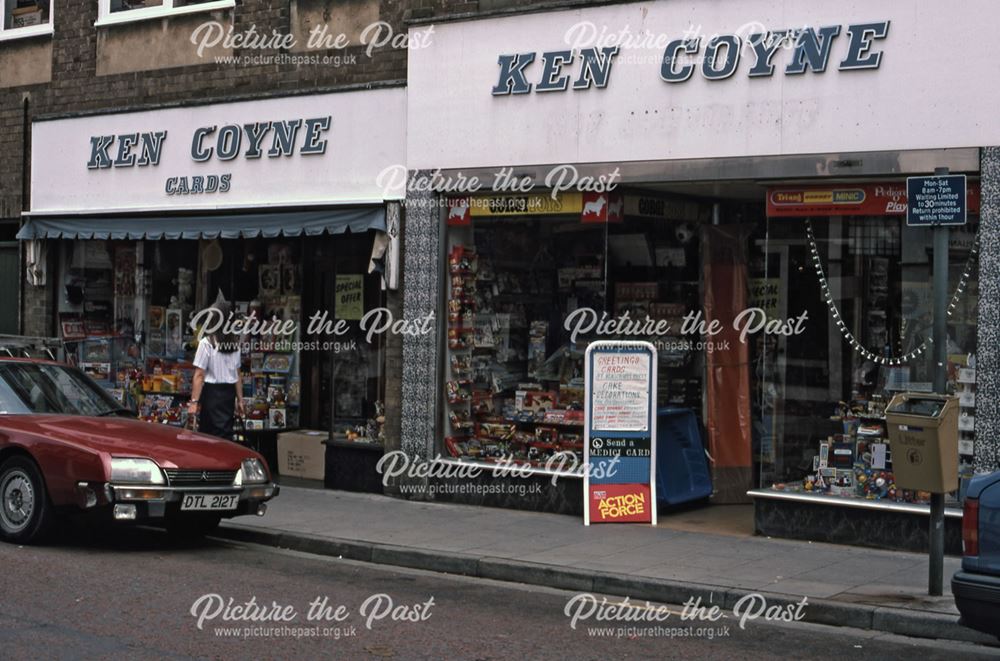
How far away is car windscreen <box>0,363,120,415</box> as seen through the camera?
436 inches

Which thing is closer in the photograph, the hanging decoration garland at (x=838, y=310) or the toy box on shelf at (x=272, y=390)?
the hanging decoration garland at (x=838, y=310)

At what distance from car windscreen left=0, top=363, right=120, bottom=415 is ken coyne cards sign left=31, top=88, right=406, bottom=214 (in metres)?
3.74

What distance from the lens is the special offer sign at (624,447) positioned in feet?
39.4

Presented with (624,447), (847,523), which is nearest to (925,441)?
(847,523)

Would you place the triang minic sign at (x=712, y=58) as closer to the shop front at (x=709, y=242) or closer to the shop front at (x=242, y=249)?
the shop front at (x=709, y=242)

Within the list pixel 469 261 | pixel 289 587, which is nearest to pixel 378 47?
pixel 469 261

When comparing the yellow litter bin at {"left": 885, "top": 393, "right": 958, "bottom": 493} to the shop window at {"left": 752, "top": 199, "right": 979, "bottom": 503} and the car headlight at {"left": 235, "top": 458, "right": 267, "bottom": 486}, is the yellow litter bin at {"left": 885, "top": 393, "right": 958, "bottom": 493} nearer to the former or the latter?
the shop window at {"left": 752, "top": 199, "right": 979, "bottom": 503}

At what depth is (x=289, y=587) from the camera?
9.20m

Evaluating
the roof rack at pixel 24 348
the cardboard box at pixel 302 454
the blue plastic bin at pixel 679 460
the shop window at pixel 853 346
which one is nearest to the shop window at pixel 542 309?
the blue plastic bin at pixel 679 460

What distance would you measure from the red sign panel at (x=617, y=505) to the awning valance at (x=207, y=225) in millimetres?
3922

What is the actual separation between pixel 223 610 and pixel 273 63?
8.54 meters

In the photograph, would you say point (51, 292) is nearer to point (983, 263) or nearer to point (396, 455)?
point (396, 455)

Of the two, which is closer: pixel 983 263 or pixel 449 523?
pixel 983 263

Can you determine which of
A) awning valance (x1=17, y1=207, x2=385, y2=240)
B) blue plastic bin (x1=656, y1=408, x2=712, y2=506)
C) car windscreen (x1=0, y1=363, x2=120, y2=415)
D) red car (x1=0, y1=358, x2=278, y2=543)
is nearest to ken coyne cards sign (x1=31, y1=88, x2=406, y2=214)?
awning valance (x1=17, y1=207, x2=385, y2=240)
